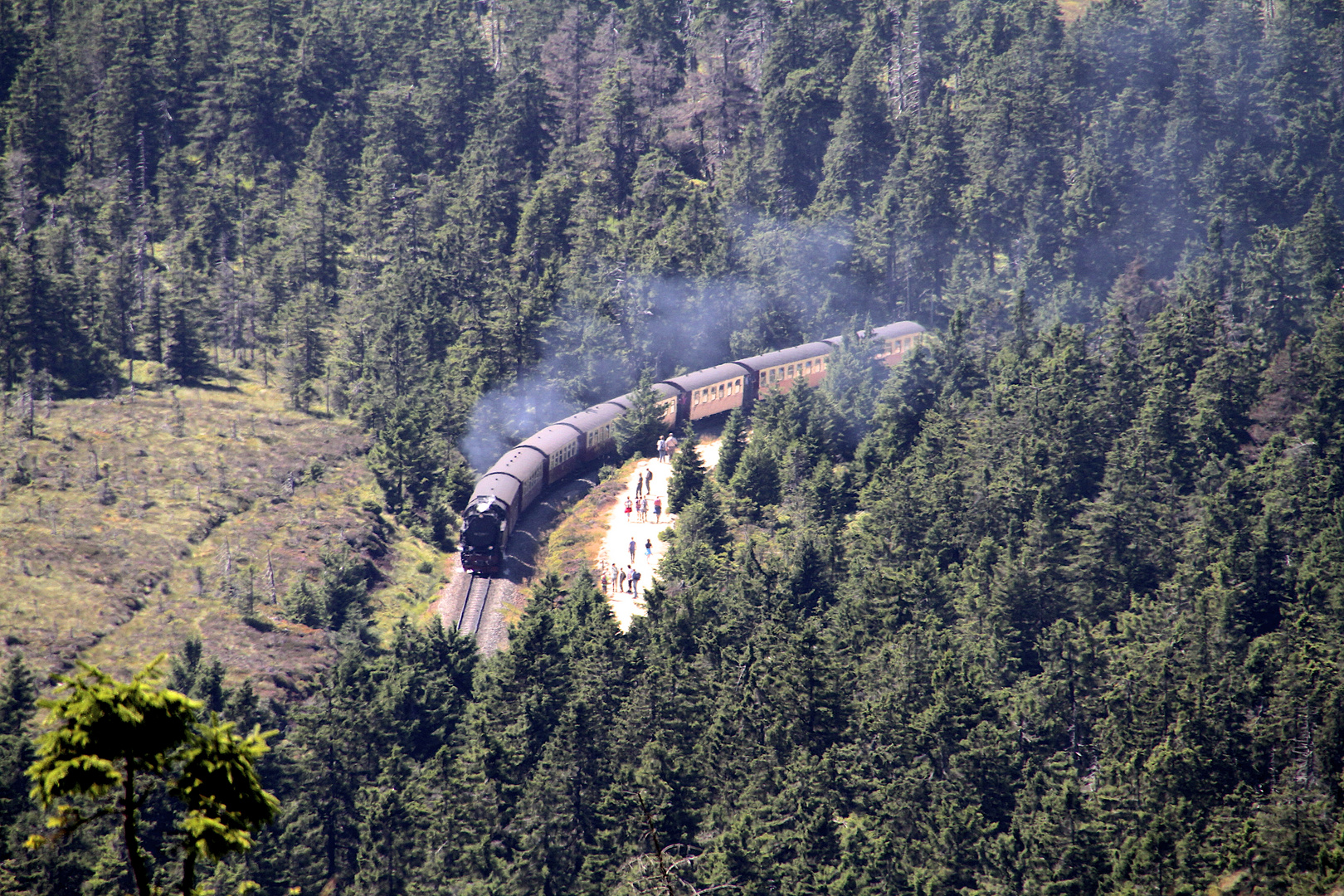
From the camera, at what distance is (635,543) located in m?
59.2

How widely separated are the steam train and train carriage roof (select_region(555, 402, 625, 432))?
5 centimetres

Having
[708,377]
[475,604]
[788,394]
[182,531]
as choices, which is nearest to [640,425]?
[708,377]

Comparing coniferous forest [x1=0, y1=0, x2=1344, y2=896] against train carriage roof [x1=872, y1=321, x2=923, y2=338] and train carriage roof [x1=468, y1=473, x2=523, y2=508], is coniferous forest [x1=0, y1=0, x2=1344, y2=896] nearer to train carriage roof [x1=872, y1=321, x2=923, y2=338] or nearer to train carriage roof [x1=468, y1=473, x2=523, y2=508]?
train carriage roof [x1=872, y1=321, x2=923, y2=338]

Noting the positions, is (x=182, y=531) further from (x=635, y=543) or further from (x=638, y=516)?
(x=638, y=516)

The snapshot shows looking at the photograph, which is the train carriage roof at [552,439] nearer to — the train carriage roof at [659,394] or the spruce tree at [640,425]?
the spruce tree at [640,425]

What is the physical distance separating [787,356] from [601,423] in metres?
15.1

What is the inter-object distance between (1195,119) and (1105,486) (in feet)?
167

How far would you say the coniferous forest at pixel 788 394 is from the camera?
3972 cm

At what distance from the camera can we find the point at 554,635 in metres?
45.3

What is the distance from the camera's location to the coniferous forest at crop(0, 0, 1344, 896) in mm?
39719

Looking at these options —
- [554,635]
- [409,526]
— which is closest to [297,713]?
[554,635]

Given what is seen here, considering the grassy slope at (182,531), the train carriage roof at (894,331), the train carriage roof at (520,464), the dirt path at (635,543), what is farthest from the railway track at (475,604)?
the train carriage roof at (894,331)

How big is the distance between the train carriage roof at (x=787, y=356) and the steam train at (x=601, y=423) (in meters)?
0.05

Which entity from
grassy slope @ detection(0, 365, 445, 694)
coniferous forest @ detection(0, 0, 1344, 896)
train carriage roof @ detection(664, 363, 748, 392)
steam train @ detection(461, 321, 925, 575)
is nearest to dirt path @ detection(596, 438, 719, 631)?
coniferous forest @ detection(0, 0, 1344, 896)
